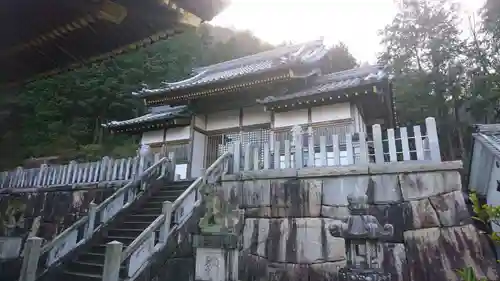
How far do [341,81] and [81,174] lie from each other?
34.0 feet

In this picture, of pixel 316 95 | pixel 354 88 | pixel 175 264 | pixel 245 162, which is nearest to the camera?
pixel 175 264

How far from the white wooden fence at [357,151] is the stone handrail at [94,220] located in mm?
3025

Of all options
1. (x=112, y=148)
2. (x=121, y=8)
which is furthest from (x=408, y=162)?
(x=112, y=148)

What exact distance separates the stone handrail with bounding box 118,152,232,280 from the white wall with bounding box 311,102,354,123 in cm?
363

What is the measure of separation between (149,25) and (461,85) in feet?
71.7

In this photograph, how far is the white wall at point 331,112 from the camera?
990 centimetres

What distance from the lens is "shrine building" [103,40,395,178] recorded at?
32.5ft

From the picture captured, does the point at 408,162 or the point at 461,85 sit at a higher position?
the point at 461,85

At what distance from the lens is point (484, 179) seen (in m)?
9.34

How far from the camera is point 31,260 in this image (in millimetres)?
6320

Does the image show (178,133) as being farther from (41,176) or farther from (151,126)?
(41,176)

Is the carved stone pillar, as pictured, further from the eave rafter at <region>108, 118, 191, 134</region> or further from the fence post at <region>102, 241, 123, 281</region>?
the eave rafter at <region>108, 118, 191, 134</region>

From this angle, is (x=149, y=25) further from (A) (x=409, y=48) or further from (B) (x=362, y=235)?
(A) (x=409, y=48)

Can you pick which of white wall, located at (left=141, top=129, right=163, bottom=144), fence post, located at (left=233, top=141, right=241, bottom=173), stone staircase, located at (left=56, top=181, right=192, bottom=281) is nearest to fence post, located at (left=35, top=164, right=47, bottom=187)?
white wall, located at (left=141, top=129, right=163, bottom=144)
